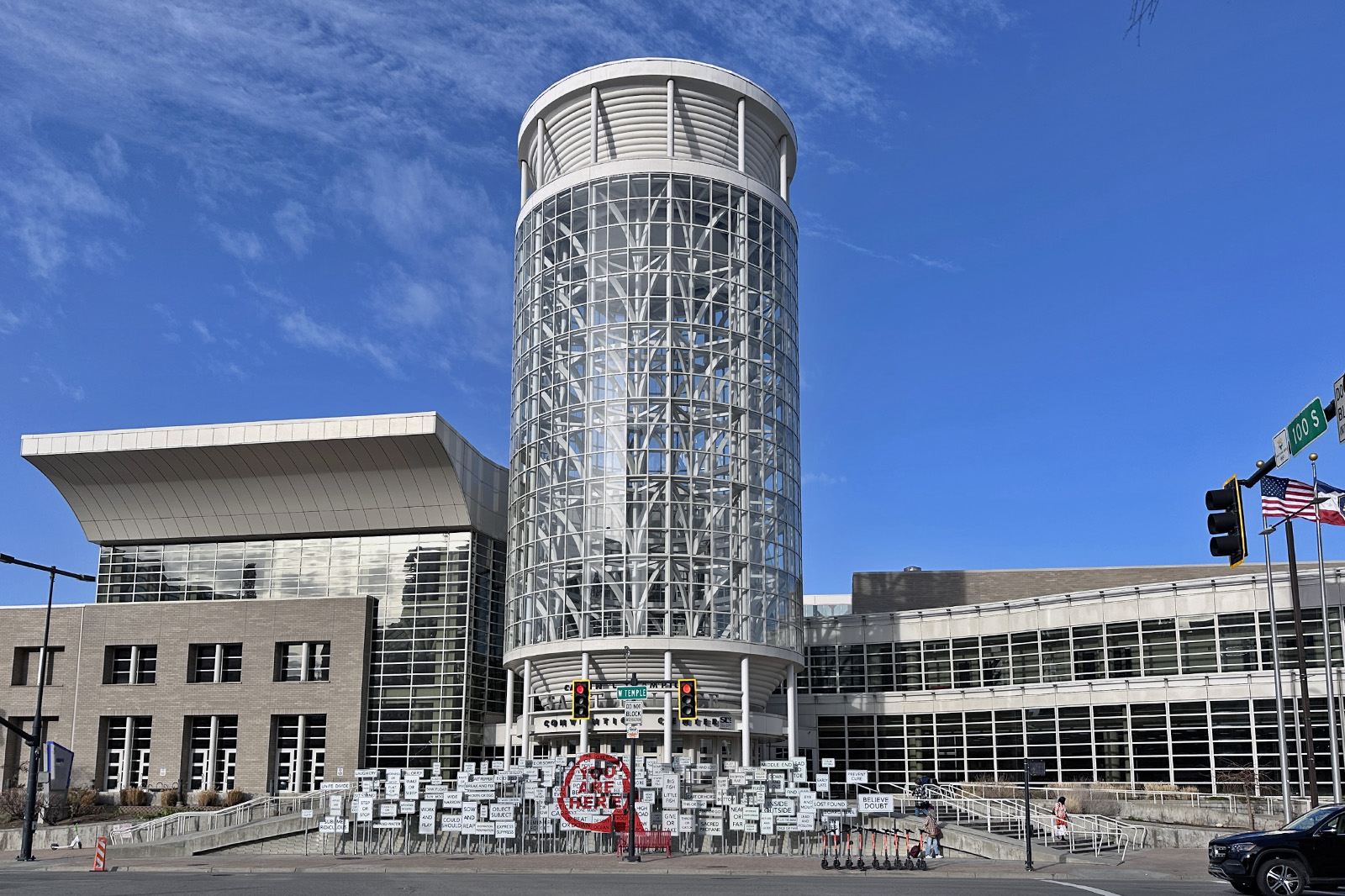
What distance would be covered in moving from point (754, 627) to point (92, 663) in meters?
36.6

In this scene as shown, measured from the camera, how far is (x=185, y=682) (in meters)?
67.1

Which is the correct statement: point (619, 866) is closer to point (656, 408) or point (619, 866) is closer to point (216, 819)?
point (216, 819)

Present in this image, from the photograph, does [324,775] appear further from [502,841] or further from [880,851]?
[880,851]

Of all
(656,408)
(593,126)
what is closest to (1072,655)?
(656,408)

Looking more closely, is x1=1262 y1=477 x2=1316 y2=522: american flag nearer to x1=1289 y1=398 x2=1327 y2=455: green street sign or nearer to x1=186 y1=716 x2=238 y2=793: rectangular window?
x1=1289 y1=398 x2=1327 y2=455: green street sign

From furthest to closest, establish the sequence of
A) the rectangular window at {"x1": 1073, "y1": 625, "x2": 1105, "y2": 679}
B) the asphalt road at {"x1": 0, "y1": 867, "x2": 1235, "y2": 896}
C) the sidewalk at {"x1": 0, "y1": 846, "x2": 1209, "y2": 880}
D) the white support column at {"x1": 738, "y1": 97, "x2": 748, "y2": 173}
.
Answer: the white support column at {"x1": 738, "y1": 97, "x2": 748, "y2": 173} < the rectangular window at {"x1": 1073, "y1": 625, "x2": 1105, "y2": 679} < the sidewalk at {"x1": 0, "y1": 846, "x2": 1209, "y2": 880} < the asphalt road at {"x1": 0, "y1": 867, "x2": 1235, "y2": 896}

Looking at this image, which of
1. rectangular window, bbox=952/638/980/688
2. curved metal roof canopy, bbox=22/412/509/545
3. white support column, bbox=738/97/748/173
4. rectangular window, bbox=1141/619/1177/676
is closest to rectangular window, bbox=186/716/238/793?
curved metal roof canopy, bbox=22/412/509/545

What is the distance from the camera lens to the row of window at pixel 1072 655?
178ft

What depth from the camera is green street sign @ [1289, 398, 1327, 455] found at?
1944 cm

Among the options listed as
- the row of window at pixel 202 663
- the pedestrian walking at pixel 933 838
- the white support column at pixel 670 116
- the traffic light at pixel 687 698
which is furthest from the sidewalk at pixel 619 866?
the white support column at pixel 670 116

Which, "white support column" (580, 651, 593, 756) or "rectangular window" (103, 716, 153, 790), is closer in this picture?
"white support column" (580, 651, 593, 756)

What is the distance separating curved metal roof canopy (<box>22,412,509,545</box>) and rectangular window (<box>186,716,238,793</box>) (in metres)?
10.6

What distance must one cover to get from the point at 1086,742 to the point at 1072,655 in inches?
163

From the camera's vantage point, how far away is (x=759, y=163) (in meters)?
64.6
